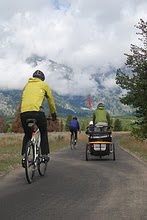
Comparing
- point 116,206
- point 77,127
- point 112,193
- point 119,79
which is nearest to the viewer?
point 116,206

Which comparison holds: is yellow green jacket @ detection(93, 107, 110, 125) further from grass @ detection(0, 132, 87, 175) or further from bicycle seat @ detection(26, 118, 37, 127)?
bicycle seat @ detection(26, 118, 37, 127)

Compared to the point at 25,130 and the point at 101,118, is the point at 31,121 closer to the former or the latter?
the point at 25,130

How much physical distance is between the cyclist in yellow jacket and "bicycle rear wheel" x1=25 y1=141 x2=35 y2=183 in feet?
0.53

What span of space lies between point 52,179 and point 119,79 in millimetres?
28269

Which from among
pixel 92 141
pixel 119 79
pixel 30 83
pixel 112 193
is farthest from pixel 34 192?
pixel 119 79

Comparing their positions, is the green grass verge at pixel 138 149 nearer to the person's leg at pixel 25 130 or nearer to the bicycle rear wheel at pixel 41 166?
the bicycle rear wheel at pixel 41 166

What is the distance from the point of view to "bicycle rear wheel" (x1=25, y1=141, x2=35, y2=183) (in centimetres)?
739

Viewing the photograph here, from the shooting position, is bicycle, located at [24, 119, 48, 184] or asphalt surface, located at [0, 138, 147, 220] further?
bicycle, located at [24, 119, 48, 184]

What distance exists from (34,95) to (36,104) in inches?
8.3

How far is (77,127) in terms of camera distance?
966 inches

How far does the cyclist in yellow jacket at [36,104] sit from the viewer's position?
7.79 meters

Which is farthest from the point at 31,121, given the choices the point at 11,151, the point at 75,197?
the point at 11,151

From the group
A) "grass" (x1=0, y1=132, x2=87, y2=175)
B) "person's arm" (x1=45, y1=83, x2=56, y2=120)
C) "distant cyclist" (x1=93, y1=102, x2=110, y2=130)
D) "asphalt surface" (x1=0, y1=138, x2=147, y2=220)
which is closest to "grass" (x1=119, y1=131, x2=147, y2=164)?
"distant cyclist" (x1=93, y1=102, x2=110, y2=130)

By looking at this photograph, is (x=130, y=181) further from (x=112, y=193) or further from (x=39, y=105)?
(x=39, y=105)
